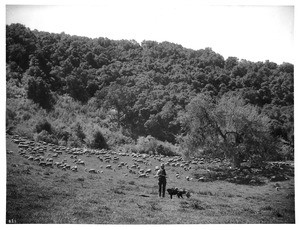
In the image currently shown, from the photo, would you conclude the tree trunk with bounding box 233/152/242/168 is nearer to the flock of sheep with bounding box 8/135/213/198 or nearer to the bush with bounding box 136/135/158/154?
the flock of sheep with bounding box 8/135/213/198

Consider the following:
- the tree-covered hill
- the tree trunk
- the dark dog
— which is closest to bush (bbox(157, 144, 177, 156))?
the tree-covered hill

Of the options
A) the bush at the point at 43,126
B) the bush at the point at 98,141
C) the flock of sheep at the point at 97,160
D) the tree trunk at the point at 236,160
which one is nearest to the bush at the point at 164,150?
the flock of sheep at the point at 97,160

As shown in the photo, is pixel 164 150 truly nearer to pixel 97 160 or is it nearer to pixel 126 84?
pixel 97 160

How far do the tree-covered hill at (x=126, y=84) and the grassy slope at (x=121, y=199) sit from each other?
2257mm

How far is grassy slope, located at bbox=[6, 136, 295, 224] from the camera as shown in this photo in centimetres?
1218

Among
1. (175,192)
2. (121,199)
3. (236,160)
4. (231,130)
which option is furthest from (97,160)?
(231,130)

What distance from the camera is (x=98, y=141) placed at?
1698 centimetres

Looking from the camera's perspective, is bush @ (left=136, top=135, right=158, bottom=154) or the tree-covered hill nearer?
the tree-covered hill

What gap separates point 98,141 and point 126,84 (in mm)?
3485

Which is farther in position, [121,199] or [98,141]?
[98,141]

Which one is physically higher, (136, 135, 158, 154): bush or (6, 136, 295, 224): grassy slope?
(136, 135, 158, 154): bush

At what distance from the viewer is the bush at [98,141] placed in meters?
16.9

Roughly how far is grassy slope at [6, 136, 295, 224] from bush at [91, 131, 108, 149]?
0.81m
